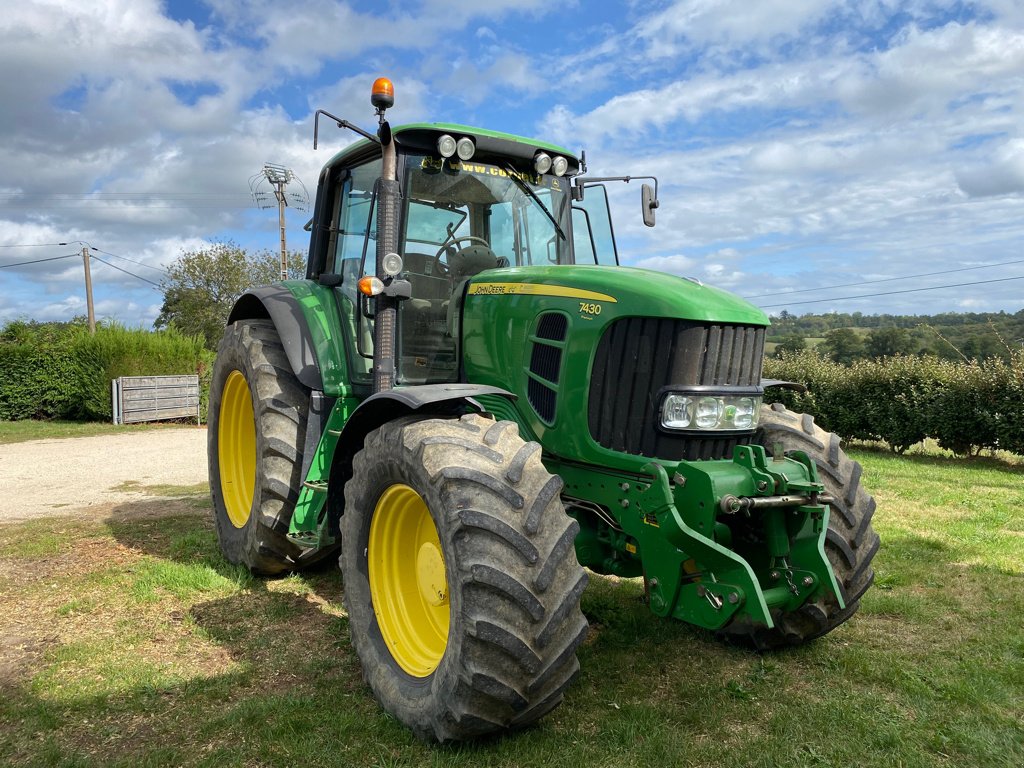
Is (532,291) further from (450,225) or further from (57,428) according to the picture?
(57,428)

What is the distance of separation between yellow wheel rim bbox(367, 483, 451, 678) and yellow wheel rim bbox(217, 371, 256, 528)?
88.3 inches

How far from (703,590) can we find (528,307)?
155 cm

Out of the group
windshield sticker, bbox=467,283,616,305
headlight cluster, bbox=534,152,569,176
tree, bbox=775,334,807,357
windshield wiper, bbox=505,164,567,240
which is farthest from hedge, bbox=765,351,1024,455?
windshield sticker, bbox=467,283,616,305

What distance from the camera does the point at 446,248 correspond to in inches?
173

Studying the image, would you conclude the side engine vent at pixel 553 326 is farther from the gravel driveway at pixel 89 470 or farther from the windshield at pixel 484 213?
the gravel driveway at pixel 89 470

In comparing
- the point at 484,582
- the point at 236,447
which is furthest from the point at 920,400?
the point at 484,582

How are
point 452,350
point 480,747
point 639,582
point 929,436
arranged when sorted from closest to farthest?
point 480,747 < point 452,350 < point 639,582 < point 929,436

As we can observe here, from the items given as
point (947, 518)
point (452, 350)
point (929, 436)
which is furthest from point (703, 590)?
point (929, 436)

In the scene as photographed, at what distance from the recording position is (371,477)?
352 centimetres

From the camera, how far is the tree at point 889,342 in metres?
17.1

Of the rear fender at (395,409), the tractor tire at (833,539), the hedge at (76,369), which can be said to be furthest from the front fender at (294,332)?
the hedge at (76,369)

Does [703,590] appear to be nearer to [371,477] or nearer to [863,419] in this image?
[371,477]

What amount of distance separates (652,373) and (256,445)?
2.72 m

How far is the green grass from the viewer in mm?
15484
